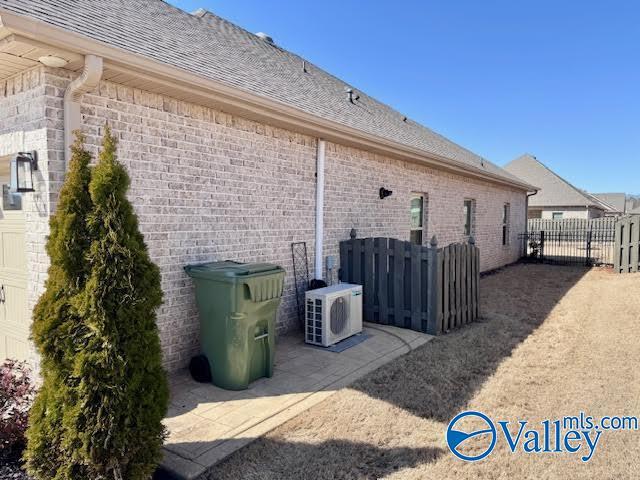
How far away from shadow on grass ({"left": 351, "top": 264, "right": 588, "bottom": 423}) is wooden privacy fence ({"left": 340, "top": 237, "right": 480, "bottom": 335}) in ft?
1.22

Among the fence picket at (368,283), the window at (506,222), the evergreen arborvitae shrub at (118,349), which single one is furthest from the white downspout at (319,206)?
the window at (506,222)

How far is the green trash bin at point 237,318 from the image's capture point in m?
3.92

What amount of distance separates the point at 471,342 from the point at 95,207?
5.17 metres

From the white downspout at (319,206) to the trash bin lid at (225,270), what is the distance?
2211 mm

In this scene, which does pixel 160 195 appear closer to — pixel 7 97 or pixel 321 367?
pixel 7 97

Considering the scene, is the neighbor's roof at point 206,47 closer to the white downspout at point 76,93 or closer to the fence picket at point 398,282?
the white downspout at point 76,93

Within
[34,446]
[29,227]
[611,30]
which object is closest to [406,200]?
[29,227]

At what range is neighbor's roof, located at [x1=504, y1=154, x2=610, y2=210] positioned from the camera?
32.0 m

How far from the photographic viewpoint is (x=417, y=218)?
9.74 metres

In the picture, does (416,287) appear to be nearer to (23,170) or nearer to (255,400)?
(255,400)

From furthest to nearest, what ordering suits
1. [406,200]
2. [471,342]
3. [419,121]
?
[419,121] → [406,200] → [471,342]

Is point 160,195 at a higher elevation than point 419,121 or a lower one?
lower

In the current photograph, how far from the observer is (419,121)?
48.2 ft

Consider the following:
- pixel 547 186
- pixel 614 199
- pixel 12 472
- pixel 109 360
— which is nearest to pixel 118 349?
pixel 109 360
